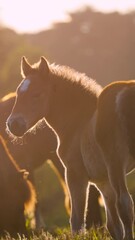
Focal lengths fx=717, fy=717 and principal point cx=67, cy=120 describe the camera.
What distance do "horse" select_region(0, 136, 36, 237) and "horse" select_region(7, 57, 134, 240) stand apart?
0.74 m

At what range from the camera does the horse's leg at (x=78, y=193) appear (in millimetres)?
8766

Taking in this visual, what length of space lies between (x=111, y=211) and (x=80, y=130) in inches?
42.4

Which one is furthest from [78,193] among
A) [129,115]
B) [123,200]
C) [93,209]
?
[93,209]

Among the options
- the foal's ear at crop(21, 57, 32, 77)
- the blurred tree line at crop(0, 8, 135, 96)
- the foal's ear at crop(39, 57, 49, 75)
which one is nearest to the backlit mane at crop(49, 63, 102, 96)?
the foal's ear at crop(39, 57, 49, 75)

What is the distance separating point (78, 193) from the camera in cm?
878

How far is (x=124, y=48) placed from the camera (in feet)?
233

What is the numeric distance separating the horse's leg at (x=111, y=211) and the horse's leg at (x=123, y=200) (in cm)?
71

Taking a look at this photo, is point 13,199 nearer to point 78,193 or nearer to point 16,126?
point 78,193

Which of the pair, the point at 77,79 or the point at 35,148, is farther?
the point at 35,148

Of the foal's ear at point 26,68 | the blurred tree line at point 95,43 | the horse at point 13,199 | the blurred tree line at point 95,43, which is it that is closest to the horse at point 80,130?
the foal's ear at point 26,68

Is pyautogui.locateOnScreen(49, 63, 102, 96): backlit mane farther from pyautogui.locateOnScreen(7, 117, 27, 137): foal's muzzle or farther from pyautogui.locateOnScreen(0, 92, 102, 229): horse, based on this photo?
pyautogui.locateOnScreen(0, 92, 102, 229): horse

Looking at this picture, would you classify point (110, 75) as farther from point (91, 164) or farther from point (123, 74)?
point (91, 164)

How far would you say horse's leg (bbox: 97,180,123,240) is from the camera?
343 inches

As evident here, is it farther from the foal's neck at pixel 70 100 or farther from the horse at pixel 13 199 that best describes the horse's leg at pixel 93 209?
the foal's neck at pixel 70 100
